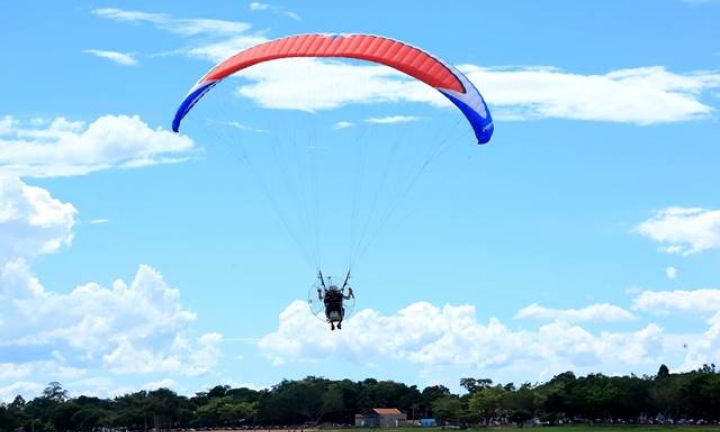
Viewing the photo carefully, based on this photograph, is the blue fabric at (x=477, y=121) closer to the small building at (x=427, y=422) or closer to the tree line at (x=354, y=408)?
the tree line at (x=354, y=408)

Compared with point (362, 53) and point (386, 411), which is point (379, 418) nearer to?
point (386, 411)

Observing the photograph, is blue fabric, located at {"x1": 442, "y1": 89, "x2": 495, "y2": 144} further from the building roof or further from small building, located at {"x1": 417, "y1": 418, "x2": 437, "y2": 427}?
the building roof

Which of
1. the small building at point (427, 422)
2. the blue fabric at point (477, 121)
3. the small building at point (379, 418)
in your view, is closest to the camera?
the blue fabric at point (477, 121)

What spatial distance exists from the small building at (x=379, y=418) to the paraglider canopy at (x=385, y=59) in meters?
140

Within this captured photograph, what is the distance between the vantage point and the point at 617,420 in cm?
17062

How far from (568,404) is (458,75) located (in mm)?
134918

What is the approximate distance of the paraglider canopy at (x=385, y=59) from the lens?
41688 mm

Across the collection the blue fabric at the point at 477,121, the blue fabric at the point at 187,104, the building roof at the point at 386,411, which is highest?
the building roof at the point at 386,411

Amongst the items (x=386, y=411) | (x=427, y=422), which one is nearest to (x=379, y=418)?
(x=386, y=411)

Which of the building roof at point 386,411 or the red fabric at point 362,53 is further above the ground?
the building roof at point 386,411

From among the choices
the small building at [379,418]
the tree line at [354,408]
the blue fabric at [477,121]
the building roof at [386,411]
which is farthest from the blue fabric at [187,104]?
the building roof at [386,411]

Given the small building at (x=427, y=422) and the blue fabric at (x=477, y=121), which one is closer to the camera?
the blue fabric at (x=477, y=121)

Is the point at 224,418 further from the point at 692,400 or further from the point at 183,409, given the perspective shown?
the point at 692,400

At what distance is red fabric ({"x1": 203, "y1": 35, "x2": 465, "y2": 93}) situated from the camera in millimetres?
41625
